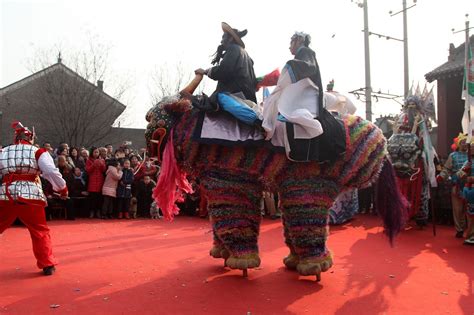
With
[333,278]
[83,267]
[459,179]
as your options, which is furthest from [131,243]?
[459,179]

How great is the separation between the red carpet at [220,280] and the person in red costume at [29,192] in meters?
0.31

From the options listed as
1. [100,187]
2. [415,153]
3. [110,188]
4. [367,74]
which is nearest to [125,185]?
[110,188]

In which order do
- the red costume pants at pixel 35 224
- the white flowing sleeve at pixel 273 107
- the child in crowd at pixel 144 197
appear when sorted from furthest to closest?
the child in crowd at pixel 144 197, the red costume pants at pixel 35 224, the white flowing sleeve at pixel 273 107

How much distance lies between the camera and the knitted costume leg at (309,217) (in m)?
Result: 4.16

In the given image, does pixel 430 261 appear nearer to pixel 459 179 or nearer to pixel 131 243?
pixel 459 179

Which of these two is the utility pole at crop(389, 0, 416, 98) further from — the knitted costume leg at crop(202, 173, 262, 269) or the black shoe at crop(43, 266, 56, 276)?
the black shoe at crop(43, 266, 56, 276)

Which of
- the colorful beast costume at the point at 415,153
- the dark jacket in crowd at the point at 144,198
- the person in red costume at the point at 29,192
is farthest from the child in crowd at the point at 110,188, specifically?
the colorful beast costume at the point at 415,153

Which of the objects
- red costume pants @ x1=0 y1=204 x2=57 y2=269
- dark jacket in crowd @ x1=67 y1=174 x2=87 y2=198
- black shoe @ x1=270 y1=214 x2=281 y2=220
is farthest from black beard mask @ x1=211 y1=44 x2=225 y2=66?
dark jacket in crowd @ x1=67 y1=174 x2=87 y2=198

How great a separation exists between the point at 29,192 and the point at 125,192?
218 inches

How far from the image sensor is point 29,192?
15.6ft

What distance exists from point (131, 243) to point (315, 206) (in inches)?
136

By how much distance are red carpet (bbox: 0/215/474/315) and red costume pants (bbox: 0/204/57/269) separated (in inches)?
7.5

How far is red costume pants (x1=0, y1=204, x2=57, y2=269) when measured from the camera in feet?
15.2

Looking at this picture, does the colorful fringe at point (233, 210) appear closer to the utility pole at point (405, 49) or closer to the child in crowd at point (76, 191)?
the child in crowd at point (76, 191)
